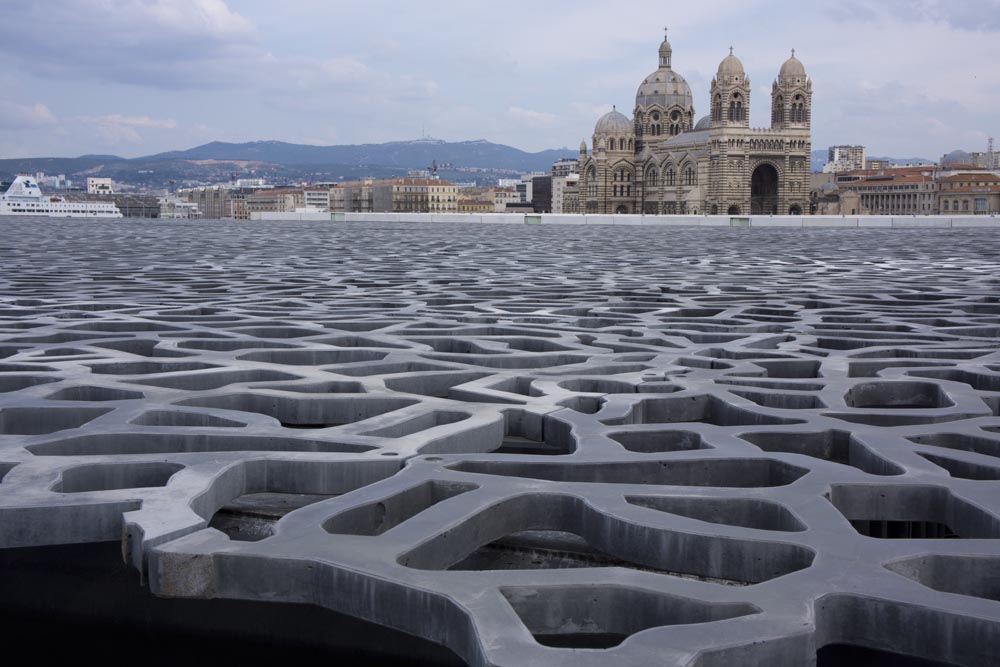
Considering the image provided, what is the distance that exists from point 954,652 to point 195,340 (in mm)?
5425

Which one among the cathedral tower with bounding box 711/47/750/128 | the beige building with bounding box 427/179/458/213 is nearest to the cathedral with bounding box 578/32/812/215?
the cathedral tower with bounding box 711/47/750/128

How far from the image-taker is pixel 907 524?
13.9 feet

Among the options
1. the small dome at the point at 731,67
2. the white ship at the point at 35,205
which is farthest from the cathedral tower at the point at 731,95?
the white ship at the point at 35,205

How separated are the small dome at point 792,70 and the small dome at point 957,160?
48132 millimetres

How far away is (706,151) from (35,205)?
59.6 meters

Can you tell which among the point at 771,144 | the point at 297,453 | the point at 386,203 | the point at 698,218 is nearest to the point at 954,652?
the point at 297,453

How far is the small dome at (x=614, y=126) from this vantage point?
114562mm

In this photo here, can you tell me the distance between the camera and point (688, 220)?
49750 mm

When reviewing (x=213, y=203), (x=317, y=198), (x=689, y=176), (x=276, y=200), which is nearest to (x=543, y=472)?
(x=689, y=176)

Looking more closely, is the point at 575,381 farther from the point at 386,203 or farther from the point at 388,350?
the point at 386,203

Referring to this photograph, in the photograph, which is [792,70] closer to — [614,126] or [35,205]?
[614,126]

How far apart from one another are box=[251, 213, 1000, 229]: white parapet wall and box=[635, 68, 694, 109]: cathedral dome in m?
65.5

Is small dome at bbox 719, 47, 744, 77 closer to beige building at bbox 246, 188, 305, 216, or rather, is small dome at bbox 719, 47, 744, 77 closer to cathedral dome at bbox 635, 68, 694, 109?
cathedral dome at bbox 635, 68, 694, 109

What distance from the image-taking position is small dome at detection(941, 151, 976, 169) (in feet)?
479
